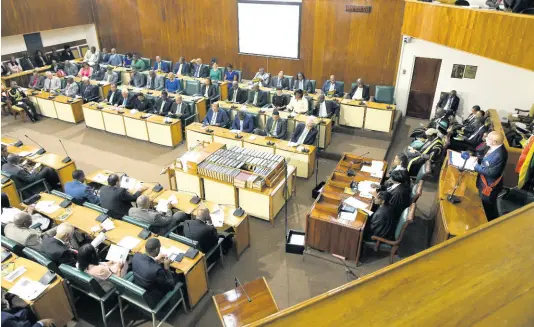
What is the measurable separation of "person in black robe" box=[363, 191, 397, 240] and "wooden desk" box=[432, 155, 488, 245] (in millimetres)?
615

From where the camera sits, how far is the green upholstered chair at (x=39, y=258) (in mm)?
4140

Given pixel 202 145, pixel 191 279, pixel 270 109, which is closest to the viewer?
pixel 191 279

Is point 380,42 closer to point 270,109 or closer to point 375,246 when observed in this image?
point 270,109

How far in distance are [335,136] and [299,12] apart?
14.1ft

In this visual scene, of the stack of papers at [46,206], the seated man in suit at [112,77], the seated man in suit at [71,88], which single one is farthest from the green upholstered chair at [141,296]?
the seated man in suit at [112,77]

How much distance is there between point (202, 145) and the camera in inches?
270

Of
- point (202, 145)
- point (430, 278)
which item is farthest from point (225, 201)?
point (430, 278)

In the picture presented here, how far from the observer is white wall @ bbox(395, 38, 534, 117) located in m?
8.56

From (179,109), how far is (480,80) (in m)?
7.46

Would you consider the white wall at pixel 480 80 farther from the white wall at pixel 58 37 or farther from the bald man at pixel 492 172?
the white wall at pixel 58 37

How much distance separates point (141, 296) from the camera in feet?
12.2

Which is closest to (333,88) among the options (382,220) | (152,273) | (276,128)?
(276,128)

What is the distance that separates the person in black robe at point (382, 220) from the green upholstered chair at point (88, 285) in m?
3.26

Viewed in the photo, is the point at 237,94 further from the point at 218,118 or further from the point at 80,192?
the point at 80,192
